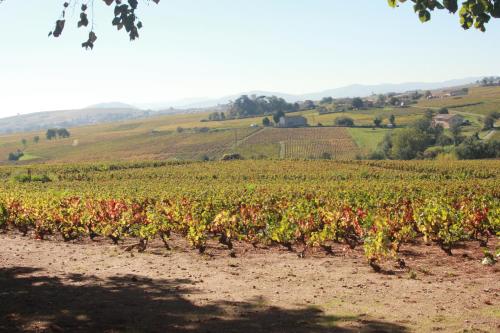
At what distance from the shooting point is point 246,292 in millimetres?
8352

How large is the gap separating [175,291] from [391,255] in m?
5.19

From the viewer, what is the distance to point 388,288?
8500mm

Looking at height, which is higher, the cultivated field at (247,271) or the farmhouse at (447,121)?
the cultivated field at (247,271)

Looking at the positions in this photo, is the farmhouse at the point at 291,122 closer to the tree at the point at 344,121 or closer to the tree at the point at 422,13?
the tree at the point at 344,121

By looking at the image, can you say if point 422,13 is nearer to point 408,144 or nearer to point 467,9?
point 467,9

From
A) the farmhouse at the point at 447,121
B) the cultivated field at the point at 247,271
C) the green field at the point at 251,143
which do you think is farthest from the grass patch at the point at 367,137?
the cultivated field at the point at 247,271

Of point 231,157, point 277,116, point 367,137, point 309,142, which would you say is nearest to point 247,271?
point 231,157

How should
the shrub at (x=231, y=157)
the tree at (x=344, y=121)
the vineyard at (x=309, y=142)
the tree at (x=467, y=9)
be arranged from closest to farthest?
the tree at (x=467, y=9), the shrub at (x=231, y=157), the vineyard at (x=309, y=142), the tree at (x=344, y=121)

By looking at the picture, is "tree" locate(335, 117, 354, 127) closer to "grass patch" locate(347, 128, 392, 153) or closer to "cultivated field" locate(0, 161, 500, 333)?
"grass patch" locate(347, 128, 392, 153)

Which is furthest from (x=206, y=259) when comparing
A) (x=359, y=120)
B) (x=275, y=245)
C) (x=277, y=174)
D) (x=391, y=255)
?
(x=359, y=120)

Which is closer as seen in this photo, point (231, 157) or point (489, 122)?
point (231, 157)

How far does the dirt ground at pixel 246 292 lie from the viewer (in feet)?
21.5

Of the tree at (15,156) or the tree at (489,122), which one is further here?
the tree at (15,156)

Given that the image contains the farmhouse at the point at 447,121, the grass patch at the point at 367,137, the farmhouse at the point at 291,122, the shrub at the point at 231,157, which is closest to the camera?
the shrub at the point at 231,157
